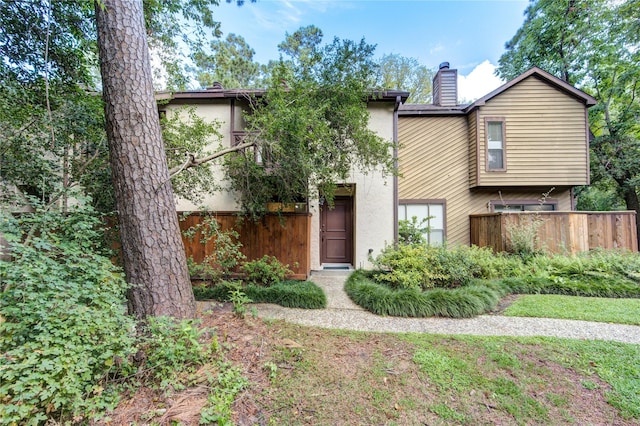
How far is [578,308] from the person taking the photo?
14.4ft

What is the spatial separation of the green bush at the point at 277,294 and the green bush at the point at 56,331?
2.39 m

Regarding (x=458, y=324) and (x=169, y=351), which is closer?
(x=169, y=351)

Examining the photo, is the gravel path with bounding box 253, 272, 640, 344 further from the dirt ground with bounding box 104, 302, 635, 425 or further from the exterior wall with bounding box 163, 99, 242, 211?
the exterior wall with bounding box 163, 99, 242, 211

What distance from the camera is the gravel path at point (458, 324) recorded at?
354 cm

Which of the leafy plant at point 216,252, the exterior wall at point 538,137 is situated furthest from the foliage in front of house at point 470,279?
the exterior wall at point 538,137

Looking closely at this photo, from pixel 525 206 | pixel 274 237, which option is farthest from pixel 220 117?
pixel 525 206

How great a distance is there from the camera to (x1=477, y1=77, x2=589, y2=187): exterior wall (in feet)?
27.3

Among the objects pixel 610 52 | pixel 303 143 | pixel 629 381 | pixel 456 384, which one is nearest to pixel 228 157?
pixel 303 143

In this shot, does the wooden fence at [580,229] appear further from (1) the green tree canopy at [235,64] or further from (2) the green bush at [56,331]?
(1) the green tree canopy at [235,64]

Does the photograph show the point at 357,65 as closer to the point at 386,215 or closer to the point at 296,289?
the point at 386,215

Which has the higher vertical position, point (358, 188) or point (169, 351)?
point (358, 188)

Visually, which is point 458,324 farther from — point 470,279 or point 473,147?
point 473,147

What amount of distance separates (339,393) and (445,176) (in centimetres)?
840

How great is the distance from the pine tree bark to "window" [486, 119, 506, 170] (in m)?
9.61
